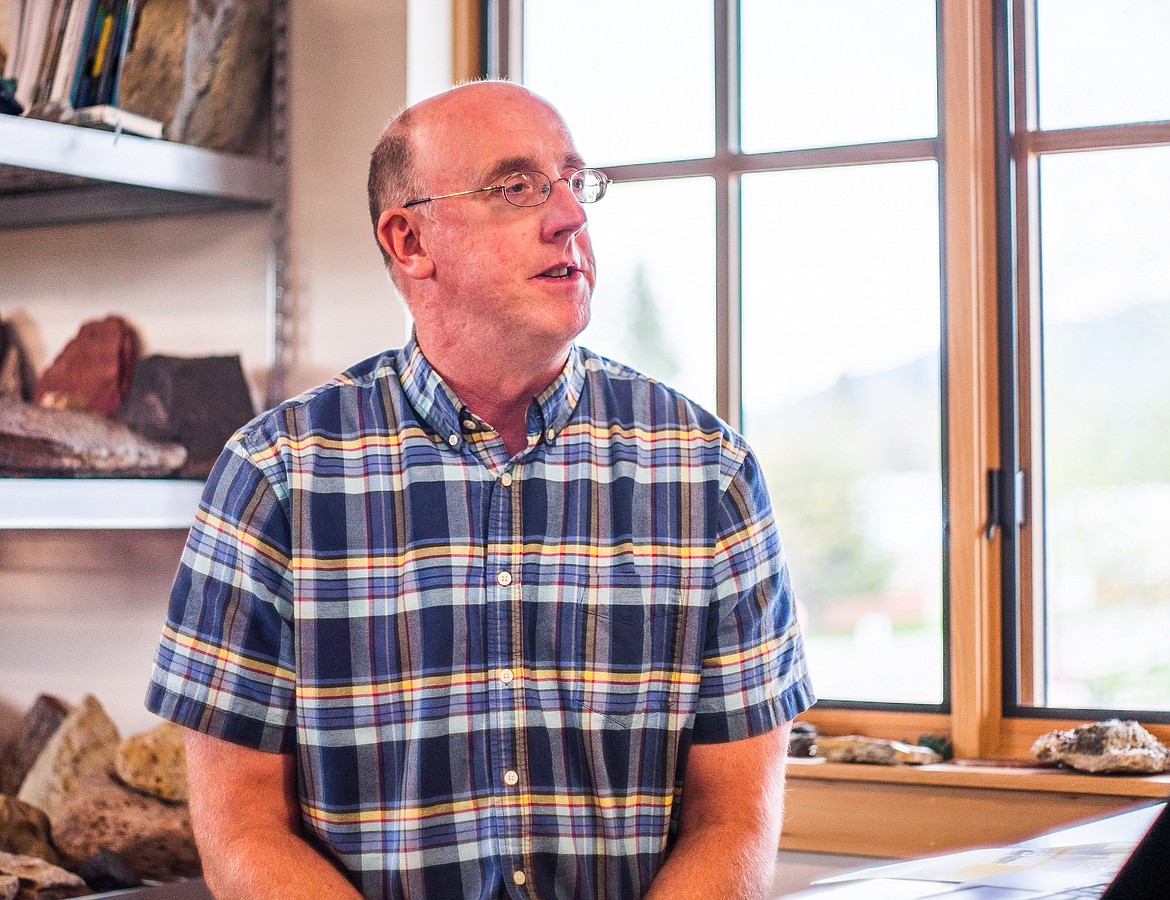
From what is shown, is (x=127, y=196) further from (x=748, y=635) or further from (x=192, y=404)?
(x=748, y=635)

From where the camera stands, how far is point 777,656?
4.50ft

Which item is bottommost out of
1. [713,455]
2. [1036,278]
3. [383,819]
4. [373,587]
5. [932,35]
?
[383,819]

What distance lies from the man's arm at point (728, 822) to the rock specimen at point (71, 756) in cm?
133

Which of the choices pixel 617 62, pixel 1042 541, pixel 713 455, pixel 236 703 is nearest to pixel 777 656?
pixel 713 455

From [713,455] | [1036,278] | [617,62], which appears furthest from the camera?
[617,62]

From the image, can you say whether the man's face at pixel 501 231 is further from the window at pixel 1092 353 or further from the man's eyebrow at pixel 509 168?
the window at pixel 1092 353

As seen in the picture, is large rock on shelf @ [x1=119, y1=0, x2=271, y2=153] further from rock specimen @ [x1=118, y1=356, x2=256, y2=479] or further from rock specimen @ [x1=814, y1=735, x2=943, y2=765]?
rock specimen @ [x1=814, y1=735, x2=943, y2=765]

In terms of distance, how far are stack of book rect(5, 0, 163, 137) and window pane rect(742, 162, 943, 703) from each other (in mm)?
1133

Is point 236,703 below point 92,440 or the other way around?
below

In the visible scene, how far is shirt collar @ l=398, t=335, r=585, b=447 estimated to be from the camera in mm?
1401

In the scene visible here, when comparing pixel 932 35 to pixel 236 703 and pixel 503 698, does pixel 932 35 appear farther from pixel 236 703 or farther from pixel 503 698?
pixel 236 703

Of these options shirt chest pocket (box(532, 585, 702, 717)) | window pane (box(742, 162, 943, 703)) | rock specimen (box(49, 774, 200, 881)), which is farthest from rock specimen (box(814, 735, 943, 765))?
rock specimen (box(49, 774, 200, 881))

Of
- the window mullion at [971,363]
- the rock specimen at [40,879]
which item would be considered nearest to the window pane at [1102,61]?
the window mullion at [971,363]

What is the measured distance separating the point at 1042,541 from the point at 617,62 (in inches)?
47.8
